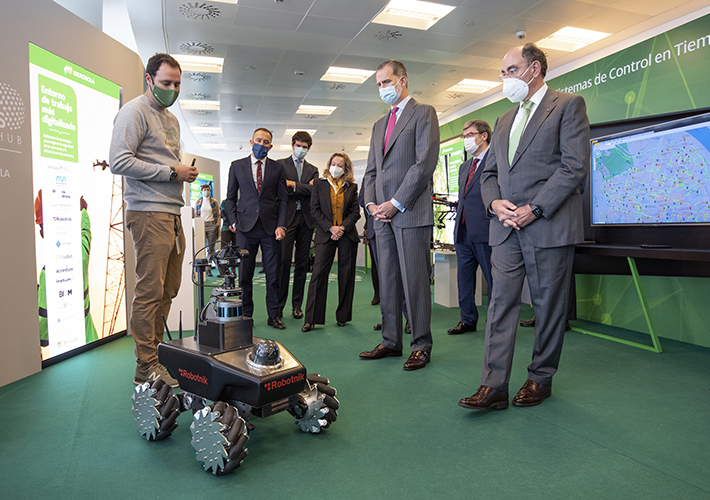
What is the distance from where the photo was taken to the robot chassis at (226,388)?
143 centimetres

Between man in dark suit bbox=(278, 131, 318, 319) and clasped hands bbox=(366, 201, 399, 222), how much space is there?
151cm

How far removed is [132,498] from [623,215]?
10.9 ft

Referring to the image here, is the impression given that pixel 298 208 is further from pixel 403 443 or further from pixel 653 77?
pixel 653 77

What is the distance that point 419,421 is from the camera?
1844mm

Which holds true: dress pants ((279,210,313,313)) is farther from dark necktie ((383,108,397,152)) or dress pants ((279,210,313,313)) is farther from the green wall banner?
the green wall banner

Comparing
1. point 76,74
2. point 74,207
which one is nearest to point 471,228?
point 74,207

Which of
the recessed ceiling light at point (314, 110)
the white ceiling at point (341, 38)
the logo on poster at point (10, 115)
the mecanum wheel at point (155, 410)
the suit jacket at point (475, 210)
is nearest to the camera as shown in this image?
the mecanum wheel at point (155, 410)

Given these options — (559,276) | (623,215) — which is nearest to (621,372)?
(559,276)

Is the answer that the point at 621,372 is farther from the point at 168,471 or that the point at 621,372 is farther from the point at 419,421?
the point at 168,471

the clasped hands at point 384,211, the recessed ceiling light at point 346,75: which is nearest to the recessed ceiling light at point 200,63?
the recessed ceiling light at point 346,75

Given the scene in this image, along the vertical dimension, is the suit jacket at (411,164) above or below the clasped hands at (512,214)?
above

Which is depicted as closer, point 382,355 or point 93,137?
point 382,355

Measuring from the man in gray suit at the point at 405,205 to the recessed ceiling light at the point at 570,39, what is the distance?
13.8ft

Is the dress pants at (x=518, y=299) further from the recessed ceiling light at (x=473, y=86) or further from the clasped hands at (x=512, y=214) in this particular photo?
the recessed ceiling light at (x=473, y=86)
